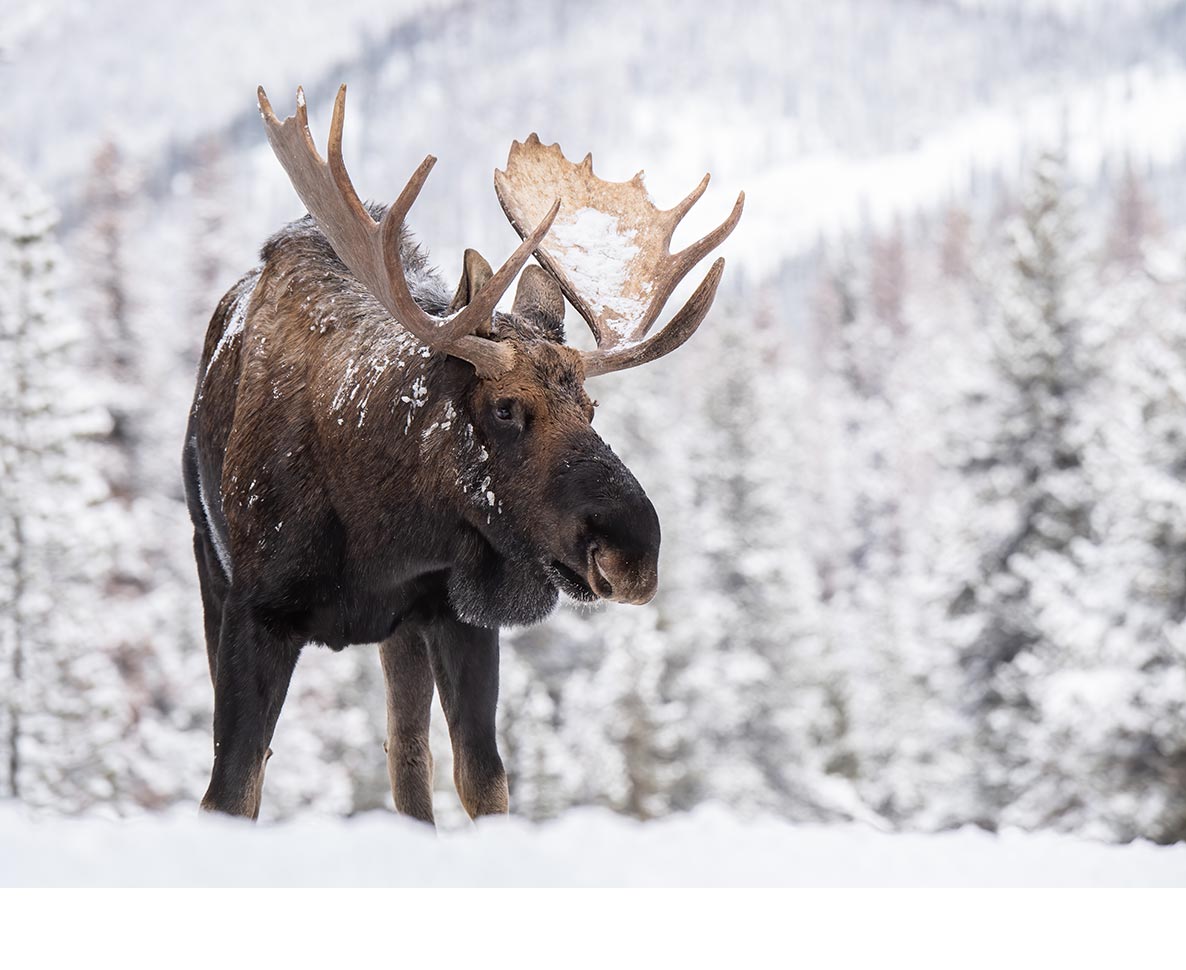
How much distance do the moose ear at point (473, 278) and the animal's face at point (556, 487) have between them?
11 centimetres

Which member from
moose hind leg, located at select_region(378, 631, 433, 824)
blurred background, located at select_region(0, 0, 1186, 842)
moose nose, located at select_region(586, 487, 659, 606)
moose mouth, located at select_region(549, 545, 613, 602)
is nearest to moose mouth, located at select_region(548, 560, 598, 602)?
moose mouth, located at select_region(549, 545, 613, 602)

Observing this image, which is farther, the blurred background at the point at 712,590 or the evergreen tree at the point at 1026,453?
the evergreen tree at the point at 1026,453

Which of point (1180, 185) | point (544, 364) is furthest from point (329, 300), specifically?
point (1180, 185)

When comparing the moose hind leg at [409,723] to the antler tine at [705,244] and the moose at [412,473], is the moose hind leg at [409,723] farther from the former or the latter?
the antler tine at [705,244]

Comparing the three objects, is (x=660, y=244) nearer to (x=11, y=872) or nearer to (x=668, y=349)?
(x=668, y=349)

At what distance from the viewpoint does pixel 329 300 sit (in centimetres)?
521

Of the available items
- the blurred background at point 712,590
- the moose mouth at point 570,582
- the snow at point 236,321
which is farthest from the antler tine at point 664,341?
the blurred background at point 712,590

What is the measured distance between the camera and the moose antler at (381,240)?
4.37m

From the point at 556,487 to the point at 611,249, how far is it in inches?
69.8

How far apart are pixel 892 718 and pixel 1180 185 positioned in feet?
543

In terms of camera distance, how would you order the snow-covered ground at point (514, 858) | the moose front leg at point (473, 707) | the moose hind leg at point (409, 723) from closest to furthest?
the snow-covered ground at point (514, 858)
the moose front leg at point (473, 707)
the moose hind leg at point (409, 723)

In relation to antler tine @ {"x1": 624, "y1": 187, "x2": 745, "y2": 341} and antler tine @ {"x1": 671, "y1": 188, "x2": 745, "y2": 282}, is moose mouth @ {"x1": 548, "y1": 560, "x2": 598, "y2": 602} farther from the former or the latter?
antler tine @ {"x1": 671, "y1": 188, "x2": 745, "y2": 282}

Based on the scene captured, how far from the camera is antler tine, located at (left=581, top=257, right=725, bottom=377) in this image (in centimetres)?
489

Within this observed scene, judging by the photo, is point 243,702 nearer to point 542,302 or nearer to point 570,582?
point 570,582
